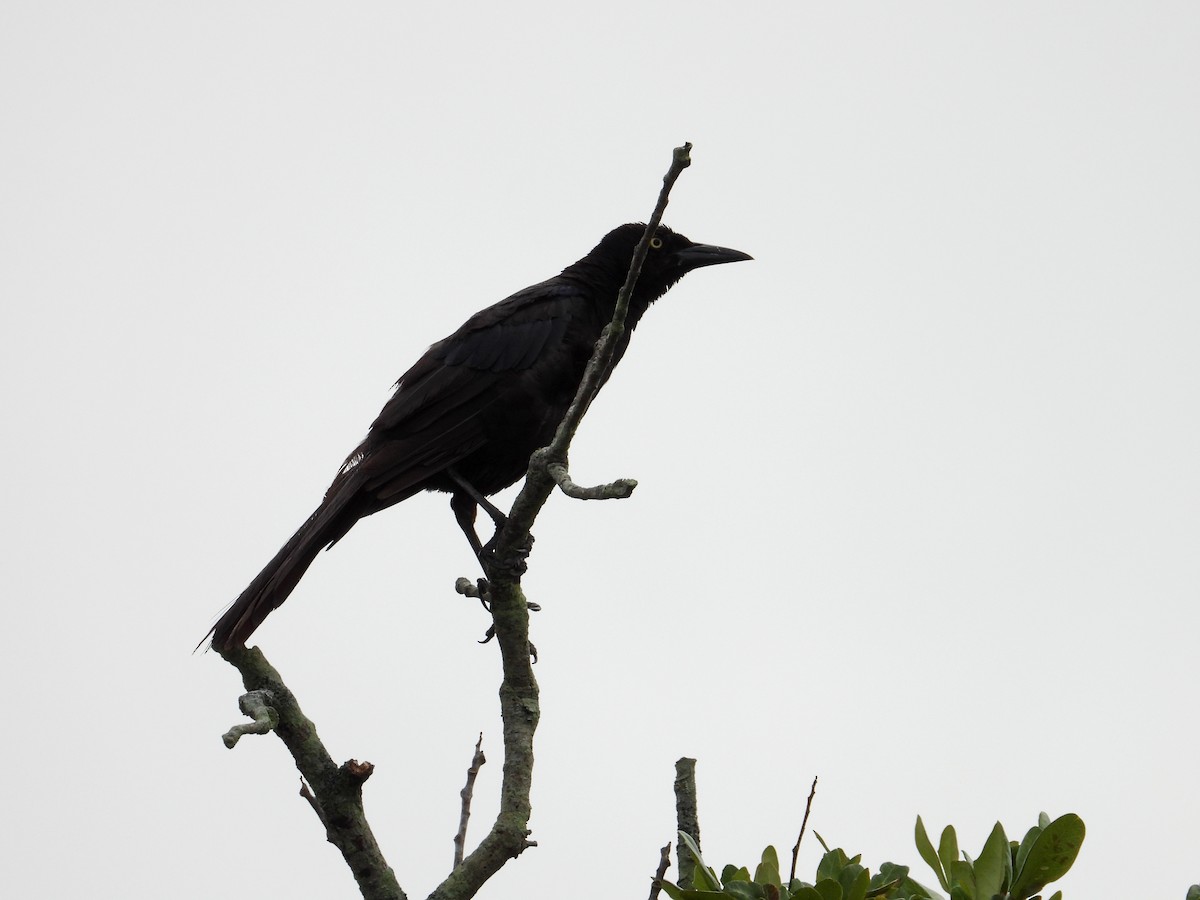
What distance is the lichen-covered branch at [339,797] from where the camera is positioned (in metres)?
3.71

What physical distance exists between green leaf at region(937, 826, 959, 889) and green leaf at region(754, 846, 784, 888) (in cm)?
32

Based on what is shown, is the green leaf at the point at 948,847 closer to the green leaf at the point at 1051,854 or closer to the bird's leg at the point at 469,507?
the green leaf at the point at 1051,854

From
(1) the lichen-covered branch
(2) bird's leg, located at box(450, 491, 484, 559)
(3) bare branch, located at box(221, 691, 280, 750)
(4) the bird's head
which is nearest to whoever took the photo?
(3) bare branch, located at box(221, 691, 280, 750)

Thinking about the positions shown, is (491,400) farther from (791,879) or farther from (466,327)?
(791,879)

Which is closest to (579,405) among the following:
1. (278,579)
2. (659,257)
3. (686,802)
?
(686,802)

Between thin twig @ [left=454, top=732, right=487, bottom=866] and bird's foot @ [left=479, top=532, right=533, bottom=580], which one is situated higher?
bird's foot @ [left=479, top=532, right=533, bottom=580]

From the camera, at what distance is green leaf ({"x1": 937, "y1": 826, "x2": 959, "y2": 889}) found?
2.54m

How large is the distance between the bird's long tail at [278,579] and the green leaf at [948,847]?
7.75 ft

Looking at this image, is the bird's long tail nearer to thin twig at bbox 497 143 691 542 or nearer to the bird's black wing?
the bird's black wing

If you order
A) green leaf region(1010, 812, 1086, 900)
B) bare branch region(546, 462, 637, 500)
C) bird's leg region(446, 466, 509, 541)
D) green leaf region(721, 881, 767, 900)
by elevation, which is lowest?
green leaf region(1010, 812, 1086, 900)

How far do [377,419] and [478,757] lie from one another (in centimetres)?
239

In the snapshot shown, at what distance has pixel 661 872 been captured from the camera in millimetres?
2643

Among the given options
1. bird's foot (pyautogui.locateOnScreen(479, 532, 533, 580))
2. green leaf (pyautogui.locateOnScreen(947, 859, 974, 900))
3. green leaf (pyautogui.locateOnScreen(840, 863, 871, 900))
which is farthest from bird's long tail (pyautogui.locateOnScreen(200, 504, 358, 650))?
green leaf (pyautogui.locateOnScreen(947, 859, 974, 900))

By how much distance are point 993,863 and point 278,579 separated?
120 inches
